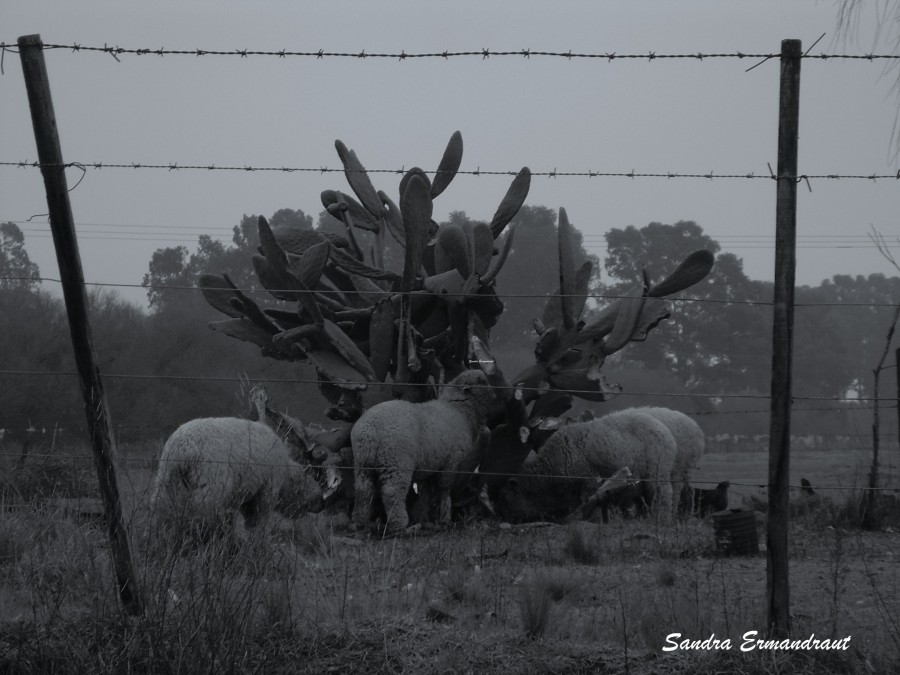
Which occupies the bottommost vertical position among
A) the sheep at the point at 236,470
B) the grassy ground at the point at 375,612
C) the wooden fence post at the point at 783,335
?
the grassy ground at the point at 375,612

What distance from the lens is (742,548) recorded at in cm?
750

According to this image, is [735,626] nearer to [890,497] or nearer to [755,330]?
[890,497]

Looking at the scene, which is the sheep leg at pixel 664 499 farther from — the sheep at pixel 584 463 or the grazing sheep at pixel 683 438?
the grazing sheep at pixel 683 438

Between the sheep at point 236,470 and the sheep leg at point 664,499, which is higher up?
the sheep at point 236,470

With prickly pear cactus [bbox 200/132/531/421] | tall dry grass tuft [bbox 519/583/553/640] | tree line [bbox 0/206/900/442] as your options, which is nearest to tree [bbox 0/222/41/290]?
tree line [bbox 0/206/900/442]

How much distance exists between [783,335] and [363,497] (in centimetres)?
520

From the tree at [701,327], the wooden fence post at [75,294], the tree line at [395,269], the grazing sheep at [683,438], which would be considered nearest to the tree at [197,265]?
the tree line at [395,269]

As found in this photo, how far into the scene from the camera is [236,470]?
7.76 metres

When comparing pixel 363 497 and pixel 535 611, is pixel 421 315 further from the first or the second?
pixel 535 611

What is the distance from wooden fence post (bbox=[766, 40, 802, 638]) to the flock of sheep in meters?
2.92

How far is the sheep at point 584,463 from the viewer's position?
10633mm

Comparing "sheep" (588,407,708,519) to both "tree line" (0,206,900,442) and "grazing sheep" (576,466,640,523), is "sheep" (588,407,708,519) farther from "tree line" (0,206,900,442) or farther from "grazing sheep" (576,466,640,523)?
"tree line" (0,206,900,442)

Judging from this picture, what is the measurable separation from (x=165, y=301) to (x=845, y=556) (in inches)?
960

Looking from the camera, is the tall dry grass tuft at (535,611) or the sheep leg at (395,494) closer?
the tall dry grass tuft at (535,611)
